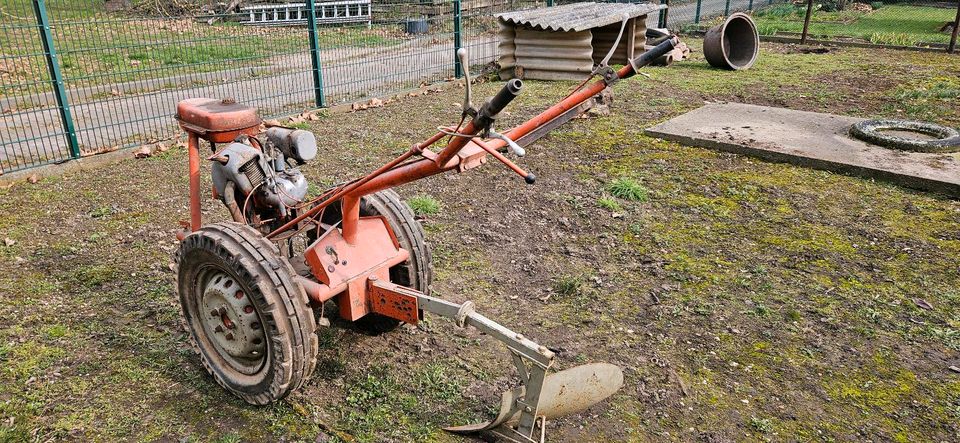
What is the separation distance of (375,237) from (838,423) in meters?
2.25

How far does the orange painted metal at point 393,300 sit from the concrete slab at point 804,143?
4.70 m

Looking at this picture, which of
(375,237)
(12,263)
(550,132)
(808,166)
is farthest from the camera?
(550,132)

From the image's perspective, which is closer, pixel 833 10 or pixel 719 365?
pixel 719 365

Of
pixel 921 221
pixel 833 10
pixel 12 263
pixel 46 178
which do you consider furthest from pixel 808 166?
pixel 833 10

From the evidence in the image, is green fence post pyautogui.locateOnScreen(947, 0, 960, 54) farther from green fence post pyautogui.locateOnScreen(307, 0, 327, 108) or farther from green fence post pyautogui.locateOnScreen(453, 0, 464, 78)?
green fence post pyautogui.locateOnScreen(307, 0, 327, 108)

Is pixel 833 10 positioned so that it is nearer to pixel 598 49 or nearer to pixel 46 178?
pixel 598 49

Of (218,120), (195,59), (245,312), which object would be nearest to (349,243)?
(245,312)

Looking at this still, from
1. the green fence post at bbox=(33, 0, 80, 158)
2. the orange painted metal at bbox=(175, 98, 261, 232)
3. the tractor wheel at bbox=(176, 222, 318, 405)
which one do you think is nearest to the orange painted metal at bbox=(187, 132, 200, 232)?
the orange painted metal at bbox=(175, 98, 261, 232)

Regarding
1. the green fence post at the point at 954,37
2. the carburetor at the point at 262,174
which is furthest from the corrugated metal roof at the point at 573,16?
the carburetor at the point at 262,174

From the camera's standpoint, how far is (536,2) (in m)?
12.2

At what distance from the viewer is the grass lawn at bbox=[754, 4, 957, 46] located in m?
14.4

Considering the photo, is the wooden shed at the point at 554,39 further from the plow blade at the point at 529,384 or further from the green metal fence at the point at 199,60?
the plow blade at the point at 529,384

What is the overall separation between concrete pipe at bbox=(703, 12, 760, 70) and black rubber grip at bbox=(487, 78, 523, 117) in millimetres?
9774

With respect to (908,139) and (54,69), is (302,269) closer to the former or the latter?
(54,69)
